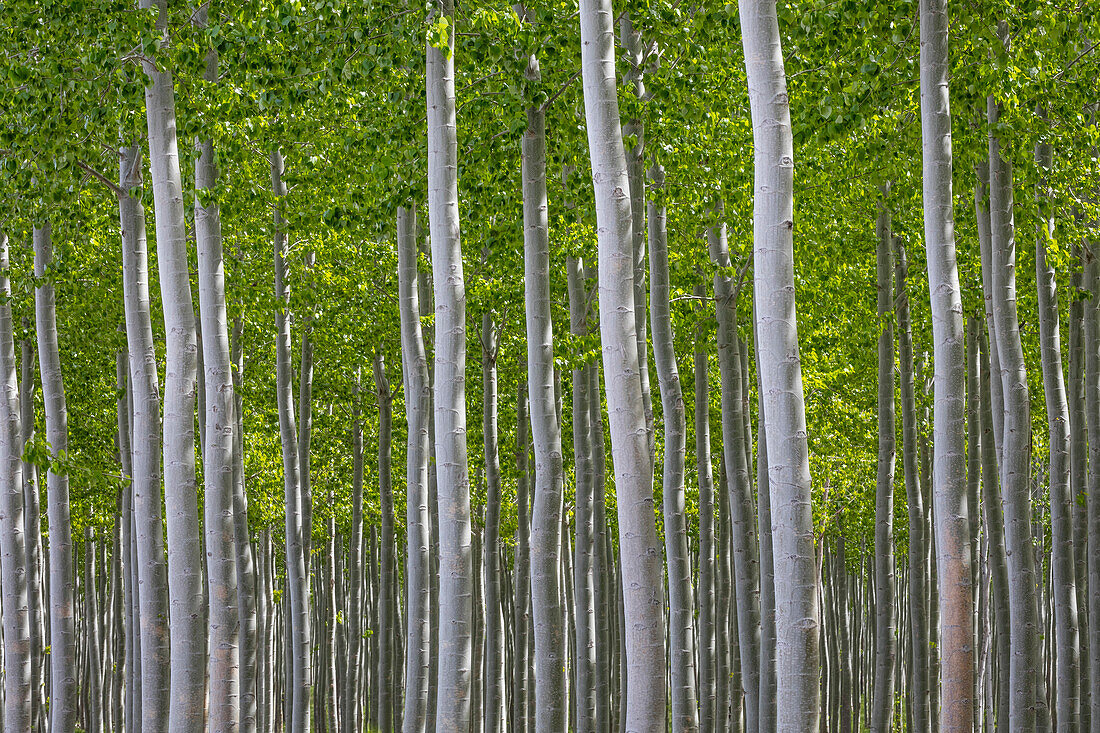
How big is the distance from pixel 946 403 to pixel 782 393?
1579 mm

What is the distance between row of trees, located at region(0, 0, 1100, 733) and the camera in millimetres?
7074

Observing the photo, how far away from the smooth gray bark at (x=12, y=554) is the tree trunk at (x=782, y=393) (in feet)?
33.2

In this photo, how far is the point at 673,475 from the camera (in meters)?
11.3

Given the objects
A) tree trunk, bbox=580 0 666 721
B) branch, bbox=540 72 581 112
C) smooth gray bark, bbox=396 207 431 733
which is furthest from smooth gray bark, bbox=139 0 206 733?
tree trunk, bbox=580 0 666 721

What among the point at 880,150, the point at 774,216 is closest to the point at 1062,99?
the point at 880,150

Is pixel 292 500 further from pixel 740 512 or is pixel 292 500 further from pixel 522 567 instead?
pixel 740 512

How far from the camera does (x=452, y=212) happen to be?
868cm

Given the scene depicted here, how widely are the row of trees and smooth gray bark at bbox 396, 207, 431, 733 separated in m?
0.05

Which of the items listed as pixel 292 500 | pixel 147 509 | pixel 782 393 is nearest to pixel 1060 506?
pixel 782 393

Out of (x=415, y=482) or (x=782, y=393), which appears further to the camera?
(x=415, y=482)

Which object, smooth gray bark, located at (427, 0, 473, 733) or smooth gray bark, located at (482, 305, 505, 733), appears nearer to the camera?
smooth gray bark, located at (427, 0, 473, 733)

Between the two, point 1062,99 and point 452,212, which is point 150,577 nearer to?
point 452,212

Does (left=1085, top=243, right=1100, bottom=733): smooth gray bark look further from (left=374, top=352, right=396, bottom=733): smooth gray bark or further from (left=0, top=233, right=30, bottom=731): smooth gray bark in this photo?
(left=0, top=233, right=30, bottom=731): smooth gray bark

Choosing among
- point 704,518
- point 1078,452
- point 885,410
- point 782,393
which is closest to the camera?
point 782,393
